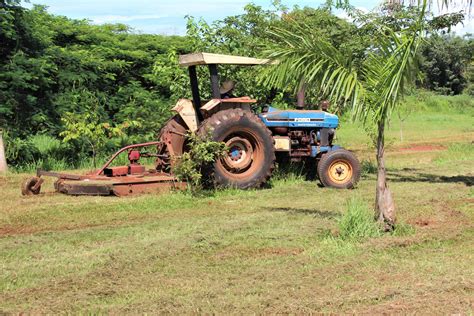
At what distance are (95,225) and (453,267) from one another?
4.41 metres

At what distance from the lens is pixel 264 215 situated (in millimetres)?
9055

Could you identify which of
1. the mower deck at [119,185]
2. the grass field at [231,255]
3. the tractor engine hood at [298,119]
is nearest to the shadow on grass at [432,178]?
A: the grass field at [231,255]

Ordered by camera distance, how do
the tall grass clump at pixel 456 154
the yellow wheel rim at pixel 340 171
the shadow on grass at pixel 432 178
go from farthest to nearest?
the tall grass clump at pixel 456 154
the shadow on grass at pixel 432 178
the yellow wheel rim at pixel 340 171

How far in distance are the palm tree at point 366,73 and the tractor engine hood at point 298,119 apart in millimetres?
4429

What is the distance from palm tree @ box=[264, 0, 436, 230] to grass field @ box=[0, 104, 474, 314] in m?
0.98

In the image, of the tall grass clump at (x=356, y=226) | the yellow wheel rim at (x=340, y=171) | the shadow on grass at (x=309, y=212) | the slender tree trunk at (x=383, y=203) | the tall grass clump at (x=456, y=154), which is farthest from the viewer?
the tall grass clump at (x=456, y=154)

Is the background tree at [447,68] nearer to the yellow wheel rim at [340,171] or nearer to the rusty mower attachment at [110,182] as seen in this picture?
the yellow wheel rim at [340,171]

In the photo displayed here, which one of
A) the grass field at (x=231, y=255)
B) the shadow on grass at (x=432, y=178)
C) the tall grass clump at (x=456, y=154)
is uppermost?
the grass field at (x=231, y=255)

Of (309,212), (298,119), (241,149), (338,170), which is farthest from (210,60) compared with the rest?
(309,212)

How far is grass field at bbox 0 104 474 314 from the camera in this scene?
5.39 m

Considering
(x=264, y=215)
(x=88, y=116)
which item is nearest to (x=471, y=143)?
(x=88, y=116)

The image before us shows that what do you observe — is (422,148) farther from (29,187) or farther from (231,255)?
(231,255)

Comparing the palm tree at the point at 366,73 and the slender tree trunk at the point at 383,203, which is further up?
the palm tree at the point at 366,73

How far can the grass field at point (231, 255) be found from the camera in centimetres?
539
